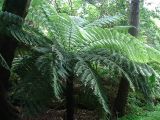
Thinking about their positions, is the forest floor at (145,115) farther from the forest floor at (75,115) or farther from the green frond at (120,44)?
the green frond at (120,44)

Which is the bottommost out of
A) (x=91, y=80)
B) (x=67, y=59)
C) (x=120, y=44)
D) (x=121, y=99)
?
(x=121, y=99)

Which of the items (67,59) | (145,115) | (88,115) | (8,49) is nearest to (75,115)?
(88,115)

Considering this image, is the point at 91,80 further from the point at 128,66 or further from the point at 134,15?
the point at 134,15

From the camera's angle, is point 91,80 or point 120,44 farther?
point 120,44

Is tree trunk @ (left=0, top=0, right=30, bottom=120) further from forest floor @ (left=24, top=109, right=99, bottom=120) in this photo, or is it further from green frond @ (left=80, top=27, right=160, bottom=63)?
green frond @ (left=80, top=27, right=160, bottom=63)

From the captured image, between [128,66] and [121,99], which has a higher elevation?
[128,66]

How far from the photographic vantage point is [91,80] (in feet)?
15.8

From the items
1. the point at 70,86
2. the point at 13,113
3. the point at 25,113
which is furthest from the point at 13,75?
the point at 25,113

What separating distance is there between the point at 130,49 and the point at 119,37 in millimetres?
255

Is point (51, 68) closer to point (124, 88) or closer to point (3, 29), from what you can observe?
point (3, 29)

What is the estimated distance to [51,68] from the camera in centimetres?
466

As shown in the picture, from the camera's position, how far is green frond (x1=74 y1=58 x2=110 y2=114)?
4715mm

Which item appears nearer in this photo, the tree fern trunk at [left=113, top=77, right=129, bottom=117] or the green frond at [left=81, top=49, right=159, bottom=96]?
the green frond at [left=81, top=49, right=159, bottom=96]

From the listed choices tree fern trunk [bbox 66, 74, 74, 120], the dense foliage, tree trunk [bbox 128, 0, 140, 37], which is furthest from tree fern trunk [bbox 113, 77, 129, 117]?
tree fern trunk [bbox 66, 74, 74, 120]
